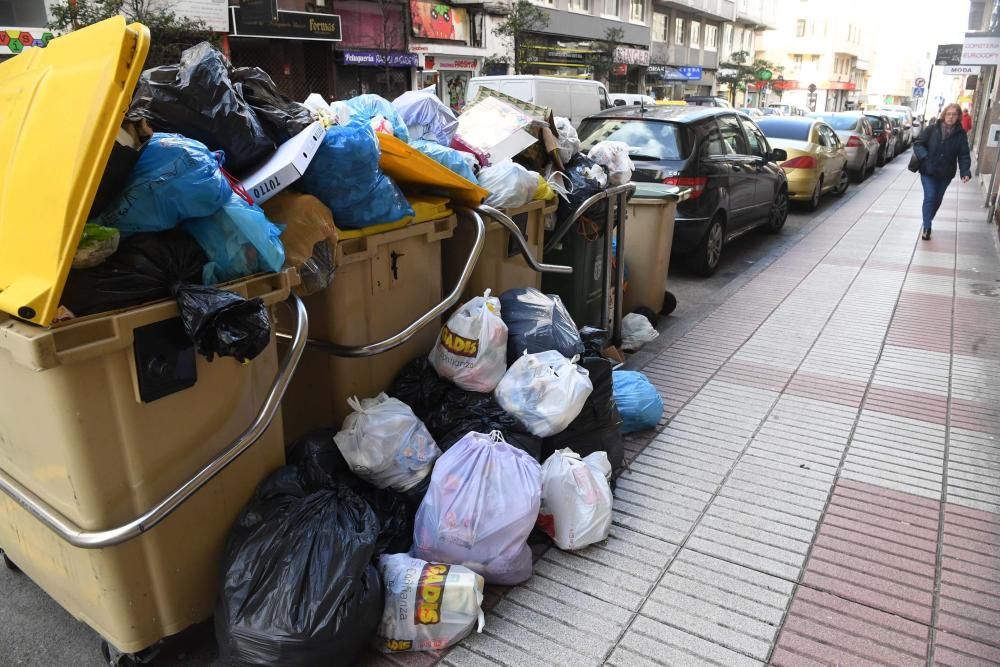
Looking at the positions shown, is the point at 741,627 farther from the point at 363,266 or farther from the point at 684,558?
the point at 363,266

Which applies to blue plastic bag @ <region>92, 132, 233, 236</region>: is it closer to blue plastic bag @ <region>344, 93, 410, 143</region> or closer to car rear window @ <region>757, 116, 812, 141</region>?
blue plastic bag @ <region>344, 93, 410, 143</region>

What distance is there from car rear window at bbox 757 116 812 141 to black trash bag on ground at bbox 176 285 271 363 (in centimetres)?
1198

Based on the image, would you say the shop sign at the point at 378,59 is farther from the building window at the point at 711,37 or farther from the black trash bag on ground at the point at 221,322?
the building window at the point at 711,37

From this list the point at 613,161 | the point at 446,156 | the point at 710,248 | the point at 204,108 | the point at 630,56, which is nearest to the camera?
the point at 204,108

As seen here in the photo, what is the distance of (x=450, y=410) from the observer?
3.09m

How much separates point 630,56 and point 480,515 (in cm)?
3551

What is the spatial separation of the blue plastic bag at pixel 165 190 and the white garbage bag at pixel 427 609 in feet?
4.32

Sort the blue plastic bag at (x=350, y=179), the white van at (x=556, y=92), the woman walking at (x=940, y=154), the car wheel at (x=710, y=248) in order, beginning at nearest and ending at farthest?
1. the blue plastic bag at (x=350, y=179)
2. the car wheel at (x=710, y=248)
3. the woman walking at (x=940, y=154)
4. the white van at (x=556, y=92)

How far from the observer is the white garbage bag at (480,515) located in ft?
8.34

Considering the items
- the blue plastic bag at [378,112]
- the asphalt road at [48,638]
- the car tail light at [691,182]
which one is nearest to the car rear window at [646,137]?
the car tail light at [691,182]

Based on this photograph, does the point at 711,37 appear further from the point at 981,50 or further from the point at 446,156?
the point at 446,156

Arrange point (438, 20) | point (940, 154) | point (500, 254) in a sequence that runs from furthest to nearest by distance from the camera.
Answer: point (438, 20), point (940, 154), point (500, 254)

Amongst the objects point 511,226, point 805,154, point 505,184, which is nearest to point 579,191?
point 505,184

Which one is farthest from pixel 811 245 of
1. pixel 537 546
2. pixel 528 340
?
pixel 537 546
